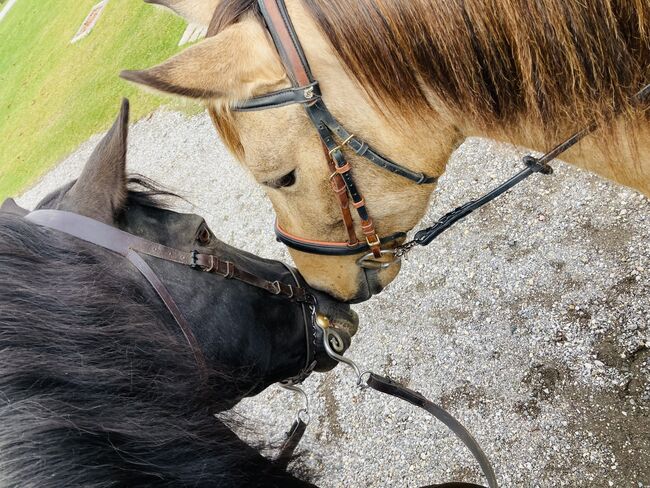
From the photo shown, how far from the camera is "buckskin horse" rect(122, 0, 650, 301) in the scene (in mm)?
1328

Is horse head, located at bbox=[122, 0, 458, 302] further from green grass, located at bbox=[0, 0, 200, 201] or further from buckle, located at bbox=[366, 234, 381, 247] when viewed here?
green grass, located at bbox=[0, 0, 200, 201]

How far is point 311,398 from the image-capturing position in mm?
3721

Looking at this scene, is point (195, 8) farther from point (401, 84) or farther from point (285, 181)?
point (401, 84)

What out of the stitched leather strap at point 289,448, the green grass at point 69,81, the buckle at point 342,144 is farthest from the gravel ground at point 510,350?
the green grass at point 69,81

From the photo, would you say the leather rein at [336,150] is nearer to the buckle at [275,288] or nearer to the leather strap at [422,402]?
the buckle at [275,288]

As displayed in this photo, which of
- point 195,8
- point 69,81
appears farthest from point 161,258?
point 69,81

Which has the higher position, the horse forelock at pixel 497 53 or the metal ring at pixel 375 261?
the horse forelock at pixel 497 53

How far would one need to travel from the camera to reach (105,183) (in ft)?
5.16

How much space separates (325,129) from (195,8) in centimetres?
91

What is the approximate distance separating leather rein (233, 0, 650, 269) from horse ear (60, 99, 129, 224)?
17.1 inches

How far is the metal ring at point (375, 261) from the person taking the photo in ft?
6.74

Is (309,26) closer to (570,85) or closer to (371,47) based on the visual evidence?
(371,47)

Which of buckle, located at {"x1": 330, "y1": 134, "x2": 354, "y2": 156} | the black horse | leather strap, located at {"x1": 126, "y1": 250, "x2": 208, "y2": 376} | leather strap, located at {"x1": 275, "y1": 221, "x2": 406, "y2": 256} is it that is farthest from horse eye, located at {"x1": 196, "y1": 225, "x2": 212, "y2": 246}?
buckle, located at {"x1": 330, "y1": 134, "x2": 354, "y2": 156}

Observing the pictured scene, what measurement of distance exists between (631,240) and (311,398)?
2520mm
